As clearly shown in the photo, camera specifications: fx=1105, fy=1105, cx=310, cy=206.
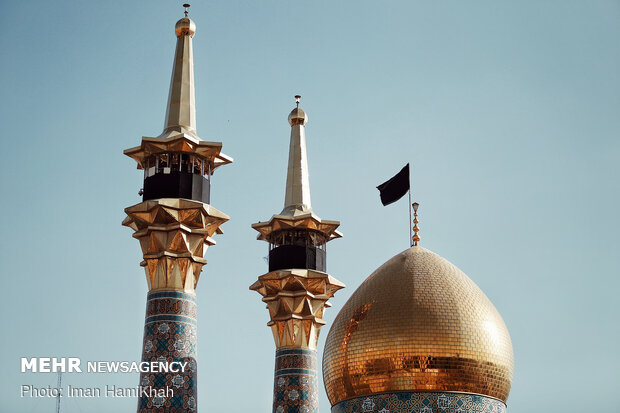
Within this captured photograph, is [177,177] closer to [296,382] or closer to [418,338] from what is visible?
[418,338]

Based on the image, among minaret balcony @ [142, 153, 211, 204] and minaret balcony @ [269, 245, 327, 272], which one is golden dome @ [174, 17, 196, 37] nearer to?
minaret balcony @ [142, 153, 211, 204]

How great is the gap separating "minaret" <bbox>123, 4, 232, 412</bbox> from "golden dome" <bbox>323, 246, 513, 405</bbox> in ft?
9.41

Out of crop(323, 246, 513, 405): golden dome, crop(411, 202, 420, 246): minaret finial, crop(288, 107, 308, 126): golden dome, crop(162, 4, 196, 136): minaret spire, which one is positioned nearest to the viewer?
crop(323, 246, 513, 405): golden dome

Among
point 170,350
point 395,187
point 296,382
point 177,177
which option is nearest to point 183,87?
point 177,177

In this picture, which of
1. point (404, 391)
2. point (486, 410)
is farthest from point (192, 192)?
point (486, 410)

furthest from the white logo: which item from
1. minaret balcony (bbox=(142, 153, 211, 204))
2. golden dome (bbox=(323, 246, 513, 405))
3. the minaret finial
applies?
the minaret finial

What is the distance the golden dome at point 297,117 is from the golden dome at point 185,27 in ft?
18.8

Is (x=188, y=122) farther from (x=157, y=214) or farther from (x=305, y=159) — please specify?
(x=305, y=159)

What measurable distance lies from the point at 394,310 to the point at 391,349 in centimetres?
78

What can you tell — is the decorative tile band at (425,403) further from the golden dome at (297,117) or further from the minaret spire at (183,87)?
the golden dome at (297,117)

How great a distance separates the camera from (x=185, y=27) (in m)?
22.1

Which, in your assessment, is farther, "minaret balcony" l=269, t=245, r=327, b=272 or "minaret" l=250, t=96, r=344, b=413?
"minaret balcony" l=269, t=245, r=327, b=272

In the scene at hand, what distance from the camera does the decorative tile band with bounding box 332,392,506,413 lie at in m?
18.9

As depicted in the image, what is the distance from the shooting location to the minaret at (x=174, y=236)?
18.7 metres
